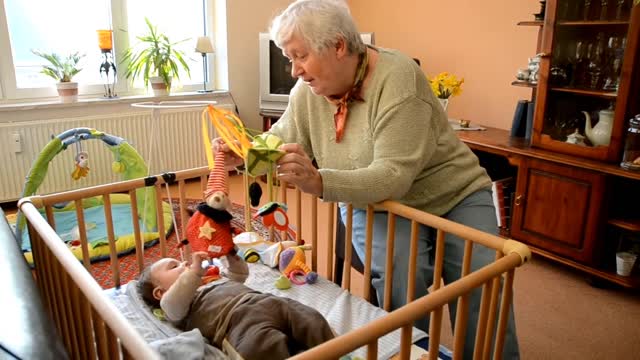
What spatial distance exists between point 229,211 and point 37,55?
2.80m

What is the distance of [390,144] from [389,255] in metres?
0.38

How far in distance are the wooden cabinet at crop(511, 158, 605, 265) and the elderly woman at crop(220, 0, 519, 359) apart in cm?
113

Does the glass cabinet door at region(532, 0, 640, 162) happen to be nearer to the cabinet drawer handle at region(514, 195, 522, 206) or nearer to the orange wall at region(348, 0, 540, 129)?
the cabinet drawer handle at region(514, 195, 522, 206)

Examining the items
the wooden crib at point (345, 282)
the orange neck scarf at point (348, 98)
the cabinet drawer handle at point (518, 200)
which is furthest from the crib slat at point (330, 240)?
the cabinet drawer handle at point (518, 200)

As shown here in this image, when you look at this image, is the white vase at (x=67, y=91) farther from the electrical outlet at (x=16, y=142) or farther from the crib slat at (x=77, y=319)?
the crib slat at (x=77, y=319)

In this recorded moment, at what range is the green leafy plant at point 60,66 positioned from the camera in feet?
11.3

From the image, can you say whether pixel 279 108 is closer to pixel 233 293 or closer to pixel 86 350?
pixel 233 293

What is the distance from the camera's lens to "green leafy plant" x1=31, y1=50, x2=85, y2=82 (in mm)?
3449

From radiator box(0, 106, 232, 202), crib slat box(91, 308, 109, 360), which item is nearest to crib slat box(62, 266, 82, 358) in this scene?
crib slat box(91, 308, 109, 360)

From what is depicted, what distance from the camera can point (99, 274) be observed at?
2564mm

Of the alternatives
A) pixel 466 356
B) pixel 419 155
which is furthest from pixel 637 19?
pixel 466 356

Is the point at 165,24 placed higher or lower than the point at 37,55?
higher

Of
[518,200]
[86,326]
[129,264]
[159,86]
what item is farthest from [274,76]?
[86,326]

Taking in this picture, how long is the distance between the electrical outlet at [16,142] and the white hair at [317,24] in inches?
106
